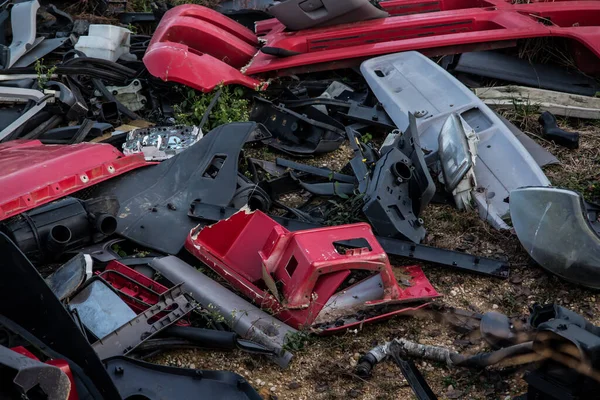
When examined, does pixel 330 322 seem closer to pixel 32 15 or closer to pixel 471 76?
pixel 471 76

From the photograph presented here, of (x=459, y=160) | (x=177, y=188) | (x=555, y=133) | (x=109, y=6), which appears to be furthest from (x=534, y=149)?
(x=109, y=6)

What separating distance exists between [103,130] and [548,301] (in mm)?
3367

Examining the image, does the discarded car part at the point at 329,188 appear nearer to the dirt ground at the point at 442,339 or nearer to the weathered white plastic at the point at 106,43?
the dirt ground at the point at 442,339

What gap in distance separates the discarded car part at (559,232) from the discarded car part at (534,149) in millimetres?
1086

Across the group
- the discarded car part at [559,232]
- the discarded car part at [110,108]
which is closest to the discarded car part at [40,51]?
the discarded car part at [110,108]

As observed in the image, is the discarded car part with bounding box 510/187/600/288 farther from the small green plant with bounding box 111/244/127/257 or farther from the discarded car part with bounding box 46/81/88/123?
the discarded car part with bounding box 46/81/88/123

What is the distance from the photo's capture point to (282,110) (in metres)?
5.93

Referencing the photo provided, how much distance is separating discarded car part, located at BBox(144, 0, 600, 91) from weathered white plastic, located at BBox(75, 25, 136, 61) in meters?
0.43

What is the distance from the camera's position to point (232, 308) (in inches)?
160

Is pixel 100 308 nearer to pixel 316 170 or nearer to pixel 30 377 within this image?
pixel 30 377

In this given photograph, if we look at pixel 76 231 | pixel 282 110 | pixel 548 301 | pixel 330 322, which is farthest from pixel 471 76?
pixel 76 231

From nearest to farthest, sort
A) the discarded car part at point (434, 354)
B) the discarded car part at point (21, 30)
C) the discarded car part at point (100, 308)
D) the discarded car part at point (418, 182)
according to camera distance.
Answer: the discarded car part at point (434, 354), the discarded car part at point (100, 308), the discarded car part at point (418, 182), the discarded car part at point (21, 30)

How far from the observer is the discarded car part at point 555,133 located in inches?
226

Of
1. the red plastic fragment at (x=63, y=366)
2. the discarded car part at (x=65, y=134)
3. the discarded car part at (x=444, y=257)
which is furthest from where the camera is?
the discarded car part at (x=65, y=134)
